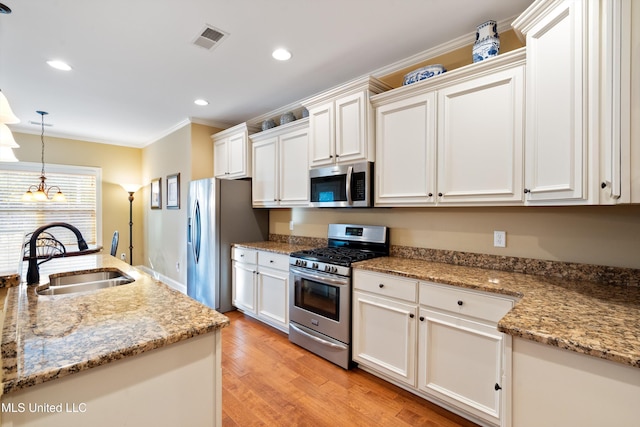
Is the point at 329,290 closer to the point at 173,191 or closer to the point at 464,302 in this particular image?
the point at 464,302

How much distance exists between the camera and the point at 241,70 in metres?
2.76

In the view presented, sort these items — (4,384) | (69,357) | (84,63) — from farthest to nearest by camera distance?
(84,63) < (69,357) < (4,384)

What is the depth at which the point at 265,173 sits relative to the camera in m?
3.64

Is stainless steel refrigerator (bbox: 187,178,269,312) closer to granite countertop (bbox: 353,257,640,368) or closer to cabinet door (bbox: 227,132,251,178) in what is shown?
cabinet door (bbox: 227,132,251,178)

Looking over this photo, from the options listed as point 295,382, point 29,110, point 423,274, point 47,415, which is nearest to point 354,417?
point 295,382

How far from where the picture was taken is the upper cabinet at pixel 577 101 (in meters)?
1.20

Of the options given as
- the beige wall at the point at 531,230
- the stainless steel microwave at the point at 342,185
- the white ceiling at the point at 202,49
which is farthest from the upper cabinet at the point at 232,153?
the beige wall at the point at 531,230

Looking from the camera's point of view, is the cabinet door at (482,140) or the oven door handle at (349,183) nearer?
the cabinet door at (482,140)

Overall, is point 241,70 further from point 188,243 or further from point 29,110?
point 29,110

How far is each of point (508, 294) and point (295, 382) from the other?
1.61 meters

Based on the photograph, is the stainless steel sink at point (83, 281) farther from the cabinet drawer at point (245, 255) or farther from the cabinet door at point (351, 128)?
the cabinet door at point (351, 128)

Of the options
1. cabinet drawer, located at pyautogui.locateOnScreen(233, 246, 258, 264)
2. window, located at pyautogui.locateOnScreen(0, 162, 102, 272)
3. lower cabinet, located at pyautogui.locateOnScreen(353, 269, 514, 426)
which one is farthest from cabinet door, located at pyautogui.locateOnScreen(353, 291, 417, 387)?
window, located at pyautogui.locateOnScreen(0, 162, 102, 272)

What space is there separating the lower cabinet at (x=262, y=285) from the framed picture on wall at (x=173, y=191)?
1.53 metres

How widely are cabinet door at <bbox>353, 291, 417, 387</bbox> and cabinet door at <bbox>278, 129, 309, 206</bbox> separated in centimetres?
133
